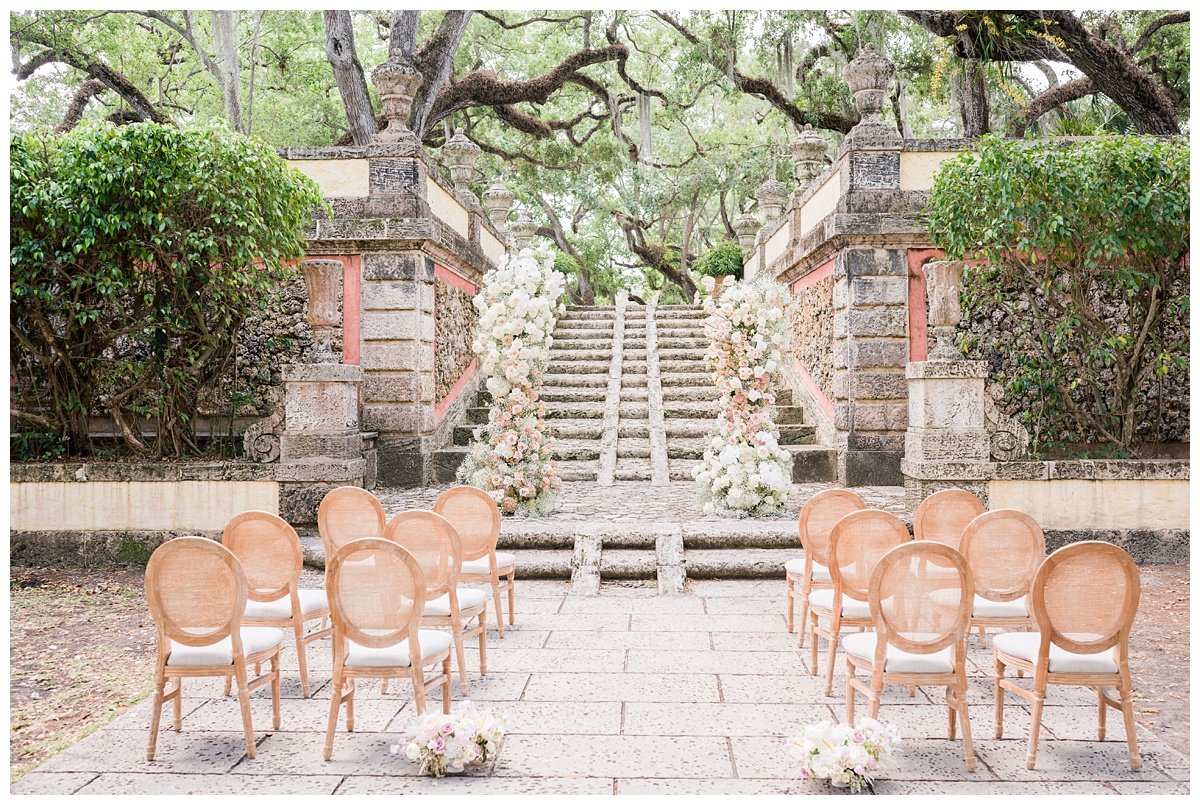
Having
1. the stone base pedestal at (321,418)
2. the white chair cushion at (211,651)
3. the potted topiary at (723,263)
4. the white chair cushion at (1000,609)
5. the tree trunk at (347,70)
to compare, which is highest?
the tree trunk at (347,70)

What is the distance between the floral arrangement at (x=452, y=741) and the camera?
10.1ft

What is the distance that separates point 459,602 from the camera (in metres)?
4.41

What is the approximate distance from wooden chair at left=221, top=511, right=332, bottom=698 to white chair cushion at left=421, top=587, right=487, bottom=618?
535 millimetres

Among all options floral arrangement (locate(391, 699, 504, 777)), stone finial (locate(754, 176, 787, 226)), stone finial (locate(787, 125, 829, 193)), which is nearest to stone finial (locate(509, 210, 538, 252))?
stone finial (locate(754, 176, 787, 226))

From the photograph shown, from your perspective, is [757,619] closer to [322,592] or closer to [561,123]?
[322,592]

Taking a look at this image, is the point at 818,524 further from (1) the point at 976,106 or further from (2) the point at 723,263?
(2) the point at 723,263

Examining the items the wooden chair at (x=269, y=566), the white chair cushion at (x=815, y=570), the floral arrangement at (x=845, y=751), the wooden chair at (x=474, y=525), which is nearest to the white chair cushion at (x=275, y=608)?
the wooden chair at (x=269, y=566)

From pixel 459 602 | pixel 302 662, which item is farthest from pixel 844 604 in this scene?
pixel 302 662

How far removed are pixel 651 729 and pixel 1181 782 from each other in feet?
6.51

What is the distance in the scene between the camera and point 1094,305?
29.8 feet

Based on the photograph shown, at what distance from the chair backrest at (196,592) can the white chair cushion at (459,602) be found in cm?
104

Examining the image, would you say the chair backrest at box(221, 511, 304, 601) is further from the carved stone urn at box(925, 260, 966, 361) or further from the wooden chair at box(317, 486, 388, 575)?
the carved stone urn at box(925, 260, 966, 361)

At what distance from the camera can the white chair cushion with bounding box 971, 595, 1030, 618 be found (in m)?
4.27

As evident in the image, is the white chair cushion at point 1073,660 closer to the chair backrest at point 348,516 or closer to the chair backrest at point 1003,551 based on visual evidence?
the chair backrest at point 1003,551
